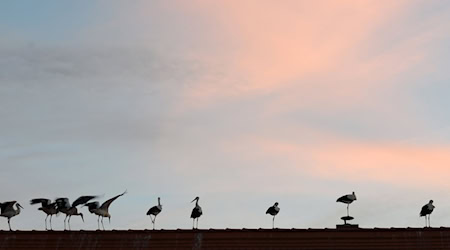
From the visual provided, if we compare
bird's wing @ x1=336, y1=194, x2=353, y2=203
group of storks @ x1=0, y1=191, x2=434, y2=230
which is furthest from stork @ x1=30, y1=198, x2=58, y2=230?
bird's wing @ x1=336, y1=194, x2=353, y2=203

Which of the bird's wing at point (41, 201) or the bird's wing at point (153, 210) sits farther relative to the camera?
the bird's wing at point (153, 210)

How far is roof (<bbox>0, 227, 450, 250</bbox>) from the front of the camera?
136 feet

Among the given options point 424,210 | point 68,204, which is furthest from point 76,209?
point 424,210

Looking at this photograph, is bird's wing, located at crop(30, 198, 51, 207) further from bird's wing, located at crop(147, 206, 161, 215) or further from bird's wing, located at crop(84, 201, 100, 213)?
bird's wing, located at crop(147, 206, 161, 215)

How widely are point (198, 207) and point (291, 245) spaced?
10.9 metres

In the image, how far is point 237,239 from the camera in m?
42.9

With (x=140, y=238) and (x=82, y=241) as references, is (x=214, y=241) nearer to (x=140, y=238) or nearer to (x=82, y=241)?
(x=140, y=238)

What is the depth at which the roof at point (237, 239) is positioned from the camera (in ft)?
136

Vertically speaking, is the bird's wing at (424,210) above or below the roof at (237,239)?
above

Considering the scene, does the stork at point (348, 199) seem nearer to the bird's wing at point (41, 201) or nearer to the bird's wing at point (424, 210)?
the bird's wing at point (424, 210)

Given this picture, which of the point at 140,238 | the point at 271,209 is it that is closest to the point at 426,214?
the point at 271,209

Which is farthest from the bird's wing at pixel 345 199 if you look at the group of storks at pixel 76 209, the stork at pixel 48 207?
the stork at pixel 48 207

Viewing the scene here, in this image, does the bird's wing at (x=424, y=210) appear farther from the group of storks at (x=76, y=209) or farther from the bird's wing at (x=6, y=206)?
the bird's wing at (x=6, y=206)

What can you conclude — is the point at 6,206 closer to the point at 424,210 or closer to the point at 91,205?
the point at 91,205
